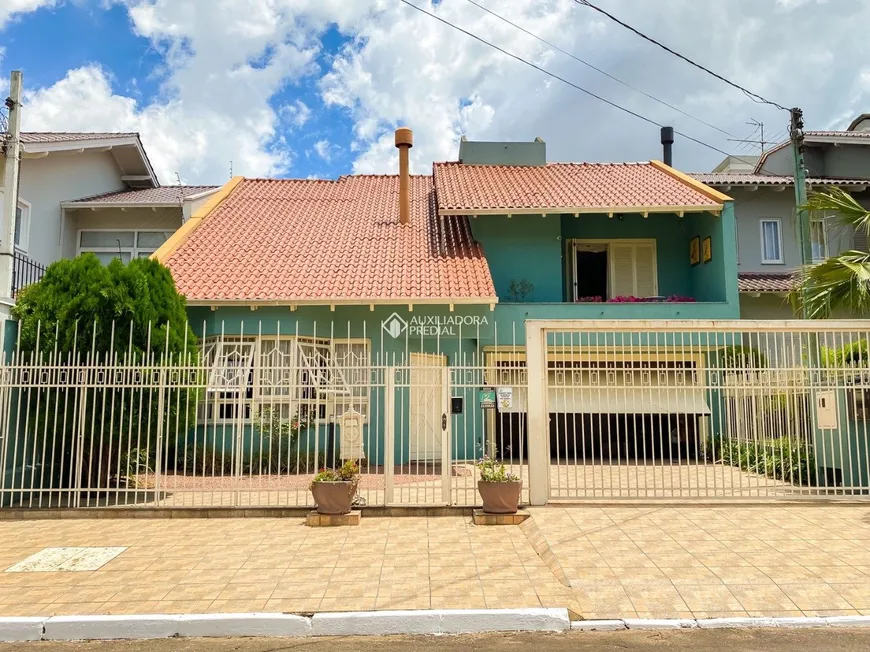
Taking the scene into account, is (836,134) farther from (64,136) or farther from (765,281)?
(64,136)

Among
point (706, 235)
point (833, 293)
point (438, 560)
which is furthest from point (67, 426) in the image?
point (706, 235)

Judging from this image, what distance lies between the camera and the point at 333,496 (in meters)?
8.79

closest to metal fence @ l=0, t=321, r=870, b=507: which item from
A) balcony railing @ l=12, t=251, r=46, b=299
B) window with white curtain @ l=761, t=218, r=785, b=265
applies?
balcony railing @ l=12, t=251, r=46, b=299

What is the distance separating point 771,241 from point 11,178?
60.5 feet

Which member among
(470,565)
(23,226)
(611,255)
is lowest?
(470,565)

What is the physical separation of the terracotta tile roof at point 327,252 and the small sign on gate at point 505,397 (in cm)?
431

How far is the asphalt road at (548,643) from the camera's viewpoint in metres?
5.21

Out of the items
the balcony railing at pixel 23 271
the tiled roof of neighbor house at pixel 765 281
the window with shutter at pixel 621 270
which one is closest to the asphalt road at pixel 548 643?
the balcony railing at pixel 23 271

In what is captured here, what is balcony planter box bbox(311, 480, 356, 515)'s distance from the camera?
8781mm

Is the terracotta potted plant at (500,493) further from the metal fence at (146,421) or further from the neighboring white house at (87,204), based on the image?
the neighboring white house at (87,204)

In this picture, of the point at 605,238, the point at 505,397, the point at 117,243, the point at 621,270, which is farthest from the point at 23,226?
the point at 621,270

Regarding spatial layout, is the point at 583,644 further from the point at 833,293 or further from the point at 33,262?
the point at 33,262

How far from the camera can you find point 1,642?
18.0 feet

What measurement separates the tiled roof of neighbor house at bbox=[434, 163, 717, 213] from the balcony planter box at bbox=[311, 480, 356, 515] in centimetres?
854
